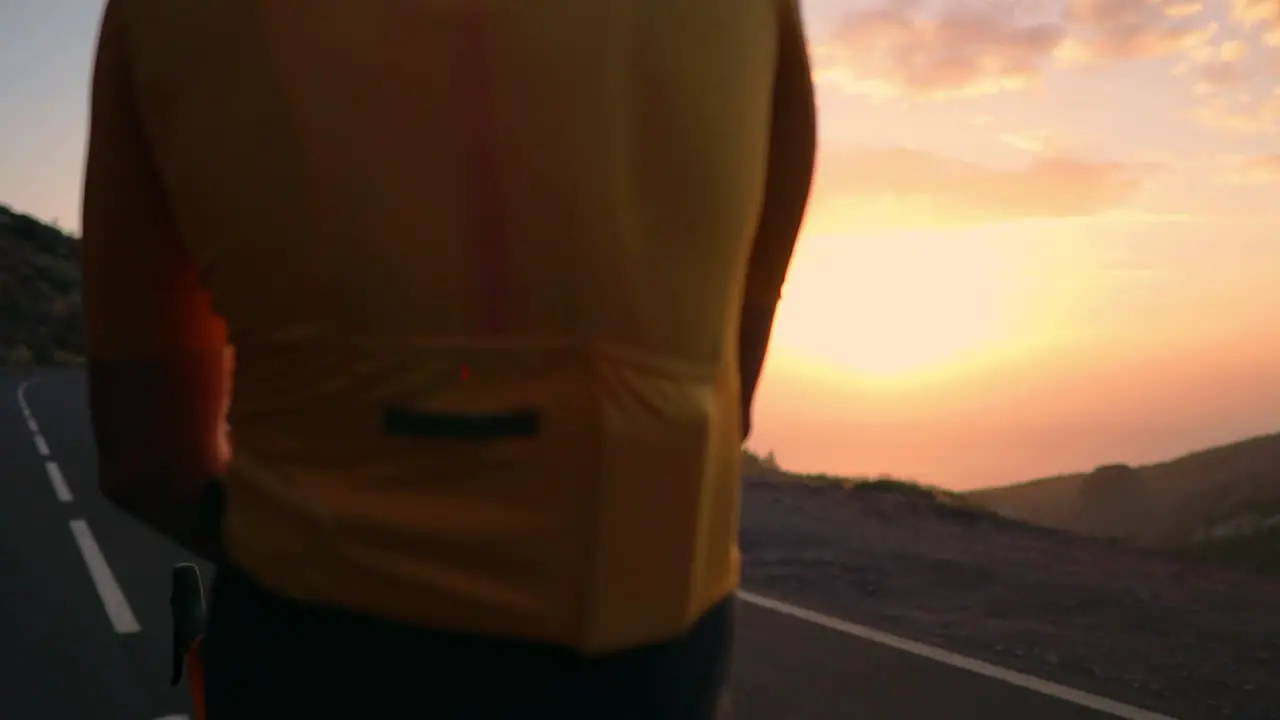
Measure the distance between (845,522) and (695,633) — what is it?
25.0ft

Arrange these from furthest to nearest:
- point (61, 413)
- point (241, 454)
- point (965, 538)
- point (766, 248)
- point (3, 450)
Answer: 1. point (61, 413)
2. point (3, 450)
3. point (965, 538)
4. point (766, 248)
5. point (241, 454)

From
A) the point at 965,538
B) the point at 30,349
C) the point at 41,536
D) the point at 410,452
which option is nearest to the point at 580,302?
the point at 410,452

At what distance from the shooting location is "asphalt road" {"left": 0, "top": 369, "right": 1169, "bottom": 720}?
4.55 m

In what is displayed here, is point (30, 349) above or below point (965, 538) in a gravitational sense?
above

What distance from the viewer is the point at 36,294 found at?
5991 cm

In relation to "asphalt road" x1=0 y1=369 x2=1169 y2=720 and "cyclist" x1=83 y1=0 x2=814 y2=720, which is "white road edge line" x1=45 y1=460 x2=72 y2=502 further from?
"cyclist" x1=83 y1=0 x2=814 y2=720

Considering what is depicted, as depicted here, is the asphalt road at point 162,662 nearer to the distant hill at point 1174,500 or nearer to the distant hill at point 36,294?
the distant hill at point 1174,500

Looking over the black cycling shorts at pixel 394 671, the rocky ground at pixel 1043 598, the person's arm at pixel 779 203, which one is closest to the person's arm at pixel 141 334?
the black cycling shorts at pixel 394 671

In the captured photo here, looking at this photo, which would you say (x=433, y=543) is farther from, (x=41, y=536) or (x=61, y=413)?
(x=61, y=413)

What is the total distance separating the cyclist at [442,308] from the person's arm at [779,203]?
17 cm

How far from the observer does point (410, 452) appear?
1029 millimetres

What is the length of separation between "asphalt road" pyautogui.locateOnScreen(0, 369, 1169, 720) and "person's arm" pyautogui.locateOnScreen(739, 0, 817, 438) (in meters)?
3.19

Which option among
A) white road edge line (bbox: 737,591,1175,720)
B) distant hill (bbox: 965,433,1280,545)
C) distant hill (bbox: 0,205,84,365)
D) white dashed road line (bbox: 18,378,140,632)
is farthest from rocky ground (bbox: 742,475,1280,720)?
distant hill (bbox: 0,205,84,365)

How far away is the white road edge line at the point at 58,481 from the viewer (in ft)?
33.0
